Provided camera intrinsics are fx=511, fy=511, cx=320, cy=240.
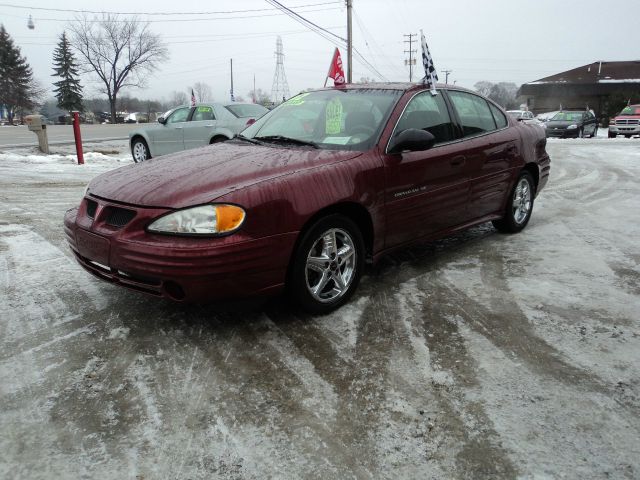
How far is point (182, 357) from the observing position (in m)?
2.90

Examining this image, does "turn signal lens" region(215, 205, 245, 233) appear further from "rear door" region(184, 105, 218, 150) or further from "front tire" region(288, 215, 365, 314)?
"rear door" region(184, 105, 218, 150)

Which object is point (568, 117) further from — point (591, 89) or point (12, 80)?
point (12, 80)

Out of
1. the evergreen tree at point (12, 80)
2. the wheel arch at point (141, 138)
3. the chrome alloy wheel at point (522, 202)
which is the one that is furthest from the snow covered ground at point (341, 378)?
the evergreen tree at point (12, 80)

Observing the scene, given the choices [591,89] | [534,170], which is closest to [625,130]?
[534,170]

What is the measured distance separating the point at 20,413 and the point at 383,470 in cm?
169

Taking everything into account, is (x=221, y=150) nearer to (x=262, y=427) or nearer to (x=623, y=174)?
(x=262, y=427)

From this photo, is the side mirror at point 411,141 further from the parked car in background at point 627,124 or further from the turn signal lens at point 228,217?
the parked car in background at point 627,124

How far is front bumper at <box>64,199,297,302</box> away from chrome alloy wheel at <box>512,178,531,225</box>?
10.9 ft

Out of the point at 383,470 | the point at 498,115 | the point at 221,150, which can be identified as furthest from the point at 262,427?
the point at 498,115

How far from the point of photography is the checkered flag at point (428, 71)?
4.41 m

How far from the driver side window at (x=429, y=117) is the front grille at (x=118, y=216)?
6.55ft

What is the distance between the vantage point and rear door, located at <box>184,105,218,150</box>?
36.1ft

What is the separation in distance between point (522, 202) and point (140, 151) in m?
9.41

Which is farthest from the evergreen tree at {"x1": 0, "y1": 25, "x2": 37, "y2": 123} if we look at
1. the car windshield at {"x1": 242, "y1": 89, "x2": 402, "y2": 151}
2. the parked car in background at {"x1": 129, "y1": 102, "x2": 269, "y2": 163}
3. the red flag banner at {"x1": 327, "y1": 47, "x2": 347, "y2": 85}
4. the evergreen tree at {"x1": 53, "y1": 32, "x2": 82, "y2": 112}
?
the car windshield at {"x1": 242, "y1": 89, "x2": 402, "y2": 151}
